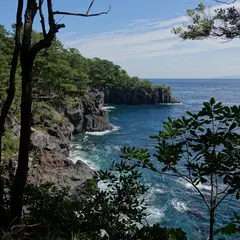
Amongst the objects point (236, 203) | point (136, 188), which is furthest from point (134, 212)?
point (236, 203)

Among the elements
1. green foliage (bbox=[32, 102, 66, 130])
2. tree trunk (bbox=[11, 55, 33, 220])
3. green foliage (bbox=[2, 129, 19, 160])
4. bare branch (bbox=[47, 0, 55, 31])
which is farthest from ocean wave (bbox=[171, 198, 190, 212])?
green foliage (bbox=[32, 102, 66, 130])

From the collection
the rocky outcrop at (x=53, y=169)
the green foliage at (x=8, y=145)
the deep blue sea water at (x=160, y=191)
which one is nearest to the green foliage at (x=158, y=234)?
the deep blue sea water at (x=160, y=191)

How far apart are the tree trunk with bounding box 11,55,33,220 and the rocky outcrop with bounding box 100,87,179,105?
76417 mm

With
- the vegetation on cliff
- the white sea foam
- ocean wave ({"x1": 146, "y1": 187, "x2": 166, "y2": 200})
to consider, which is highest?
the vegetation on cliff

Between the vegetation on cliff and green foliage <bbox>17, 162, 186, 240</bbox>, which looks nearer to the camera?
the vegetation on cliff

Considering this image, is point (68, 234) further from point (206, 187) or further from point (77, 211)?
point (206, 187)

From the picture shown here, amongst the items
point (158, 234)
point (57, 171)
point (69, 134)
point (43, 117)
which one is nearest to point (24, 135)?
point (158, 234)

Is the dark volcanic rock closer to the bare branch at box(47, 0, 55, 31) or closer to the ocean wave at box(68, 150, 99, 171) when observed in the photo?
the ocean wave at box(68, 150, 99, 171)

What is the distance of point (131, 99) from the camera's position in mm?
82375

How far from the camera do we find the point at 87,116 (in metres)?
46.4

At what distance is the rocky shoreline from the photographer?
1845 centimetres

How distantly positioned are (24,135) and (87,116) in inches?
1608

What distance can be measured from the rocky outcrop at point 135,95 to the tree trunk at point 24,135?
76417mm

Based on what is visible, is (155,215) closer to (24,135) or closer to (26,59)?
(24,135)
